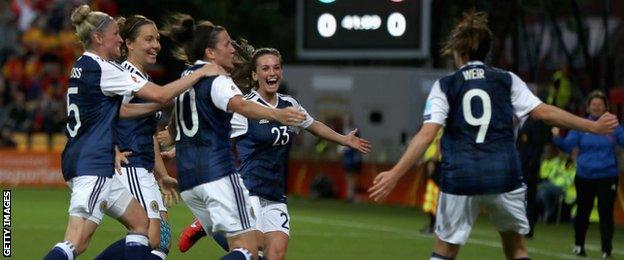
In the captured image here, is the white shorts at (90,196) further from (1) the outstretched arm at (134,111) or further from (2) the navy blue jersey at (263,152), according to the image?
→ (2) the navy blue jersey at (263,152)

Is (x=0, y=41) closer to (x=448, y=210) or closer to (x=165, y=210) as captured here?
(x=165, y=210)

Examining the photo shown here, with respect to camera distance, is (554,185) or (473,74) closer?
(473,74)

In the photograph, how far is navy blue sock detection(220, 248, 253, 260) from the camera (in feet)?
36.5

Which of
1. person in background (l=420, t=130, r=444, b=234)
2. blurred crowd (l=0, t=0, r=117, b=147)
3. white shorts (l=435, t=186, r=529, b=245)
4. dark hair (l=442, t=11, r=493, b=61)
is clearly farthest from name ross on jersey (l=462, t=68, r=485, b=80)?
blurred crowd (l=0, t=0, r=117, b=147)

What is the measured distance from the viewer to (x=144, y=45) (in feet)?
42.0

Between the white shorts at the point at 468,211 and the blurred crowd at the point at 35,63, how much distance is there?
91.8ft

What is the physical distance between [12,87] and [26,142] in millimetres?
2310

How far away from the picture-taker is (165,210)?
13594mm

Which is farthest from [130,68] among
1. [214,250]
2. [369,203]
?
[369,203]

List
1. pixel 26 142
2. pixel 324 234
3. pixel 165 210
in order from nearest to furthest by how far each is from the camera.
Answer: pixel 165 210 < pixel 324 234 < pixel 26 142

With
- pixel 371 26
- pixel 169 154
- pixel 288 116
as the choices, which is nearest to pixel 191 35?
pixel 288 116

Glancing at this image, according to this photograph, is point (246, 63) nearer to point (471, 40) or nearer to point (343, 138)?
point (343, 138)

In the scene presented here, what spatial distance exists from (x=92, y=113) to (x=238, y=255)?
62.9 inches

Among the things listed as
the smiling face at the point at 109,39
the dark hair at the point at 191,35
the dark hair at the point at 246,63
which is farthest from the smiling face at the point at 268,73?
the smiling face at the point at 109,39
